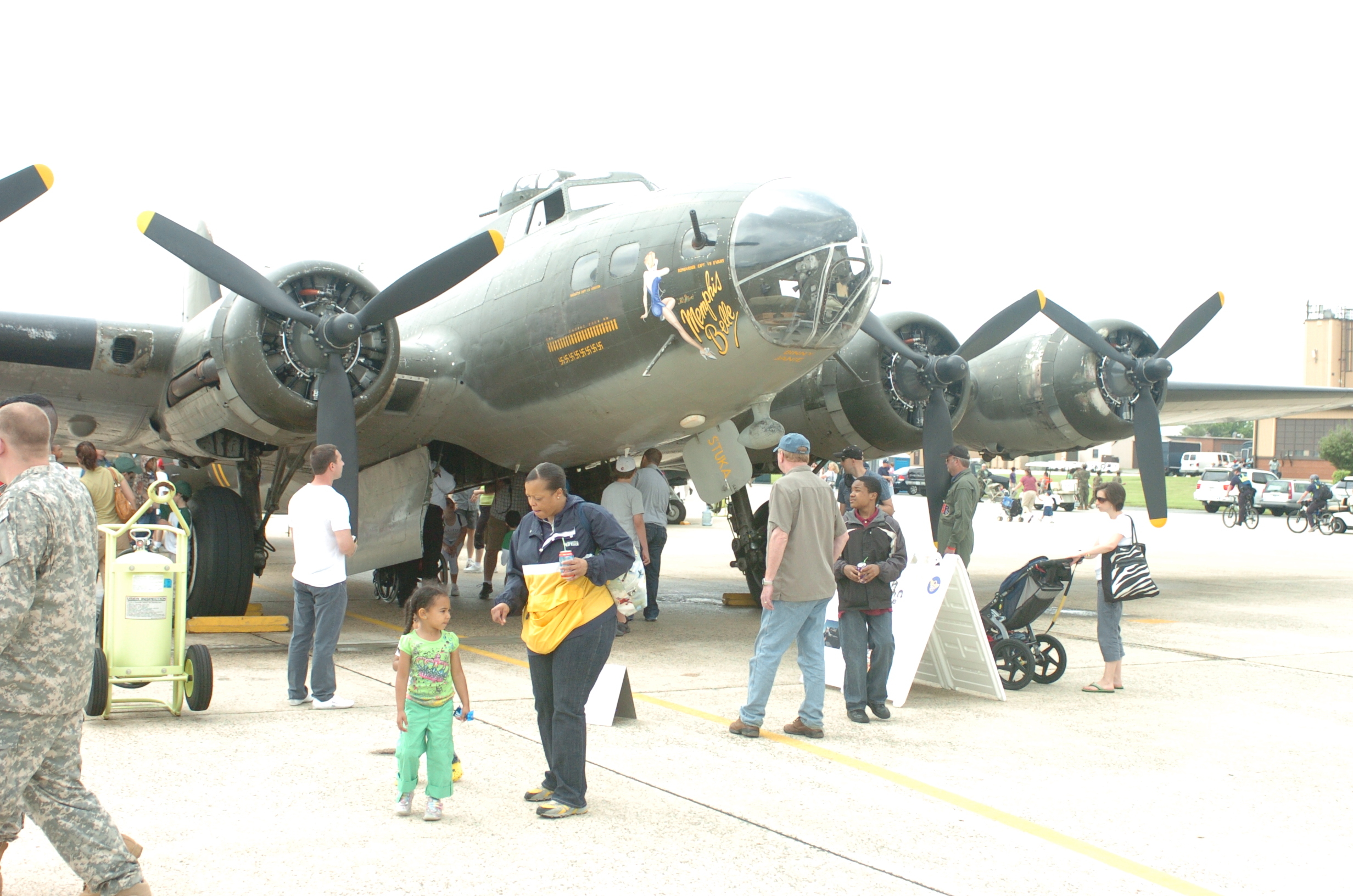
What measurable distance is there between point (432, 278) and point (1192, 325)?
9.56m

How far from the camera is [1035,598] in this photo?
25.0 ft

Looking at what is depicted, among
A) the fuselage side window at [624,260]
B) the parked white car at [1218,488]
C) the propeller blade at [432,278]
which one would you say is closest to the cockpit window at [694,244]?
the fuselage side window at [624,260]

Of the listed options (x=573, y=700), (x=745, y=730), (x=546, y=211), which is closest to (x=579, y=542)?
(x=573, y=700)

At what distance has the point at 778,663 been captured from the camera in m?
6.07

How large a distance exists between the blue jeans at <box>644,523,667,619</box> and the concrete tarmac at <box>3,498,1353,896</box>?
2099 mm

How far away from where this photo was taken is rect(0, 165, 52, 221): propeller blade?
8.05 m

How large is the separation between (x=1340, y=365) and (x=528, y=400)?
96.6 metres

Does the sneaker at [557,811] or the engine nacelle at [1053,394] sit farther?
the engine nacelle at [1053,394]

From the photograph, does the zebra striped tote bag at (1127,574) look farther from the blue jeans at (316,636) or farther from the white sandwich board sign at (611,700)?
the blue jeans at (316,636)

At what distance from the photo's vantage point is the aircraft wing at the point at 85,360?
378 inches

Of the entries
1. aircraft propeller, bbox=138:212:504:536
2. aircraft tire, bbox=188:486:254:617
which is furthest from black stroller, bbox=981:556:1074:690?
aircraft tire, bbox=188:486:254:617

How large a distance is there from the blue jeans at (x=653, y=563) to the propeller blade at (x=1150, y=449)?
230 inches

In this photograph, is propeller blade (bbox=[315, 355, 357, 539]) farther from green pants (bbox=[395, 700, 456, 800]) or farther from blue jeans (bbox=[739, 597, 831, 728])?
green pants (bbox=[395, 700, 456, 800])

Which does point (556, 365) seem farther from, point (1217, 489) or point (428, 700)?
point (1217, 489)
